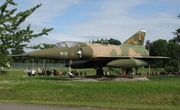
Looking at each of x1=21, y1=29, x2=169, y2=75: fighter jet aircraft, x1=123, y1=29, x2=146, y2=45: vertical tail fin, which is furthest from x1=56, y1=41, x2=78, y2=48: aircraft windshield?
x1=123, y1=29, x2=146, y2=45: vertical tail fin

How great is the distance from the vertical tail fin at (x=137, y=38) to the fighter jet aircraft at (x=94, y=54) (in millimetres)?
1067

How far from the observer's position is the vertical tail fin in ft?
80.3

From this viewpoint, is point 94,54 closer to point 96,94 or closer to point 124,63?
point 124,63

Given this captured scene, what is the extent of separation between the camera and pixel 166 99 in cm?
1209

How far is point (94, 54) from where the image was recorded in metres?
19.1

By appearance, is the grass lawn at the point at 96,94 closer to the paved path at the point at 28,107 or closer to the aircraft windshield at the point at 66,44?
the paved path at the point at 28,107

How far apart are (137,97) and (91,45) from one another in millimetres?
8088

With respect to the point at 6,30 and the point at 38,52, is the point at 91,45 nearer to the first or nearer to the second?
the point at 38,52

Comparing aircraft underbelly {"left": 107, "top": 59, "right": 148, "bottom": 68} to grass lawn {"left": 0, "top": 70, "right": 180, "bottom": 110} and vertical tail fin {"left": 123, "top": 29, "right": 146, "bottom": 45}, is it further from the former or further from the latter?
vertical tail fin {"left": 123, "top": 29, "right": 146, "bottom": 45}

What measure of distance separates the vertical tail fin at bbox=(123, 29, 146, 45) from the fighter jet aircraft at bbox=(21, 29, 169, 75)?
1.07m

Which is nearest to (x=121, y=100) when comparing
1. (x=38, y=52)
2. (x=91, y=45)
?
(x=38, y=52)

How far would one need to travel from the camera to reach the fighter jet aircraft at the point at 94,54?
57.3 feet

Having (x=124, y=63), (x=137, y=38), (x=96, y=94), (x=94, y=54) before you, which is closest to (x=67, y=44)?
(x=94, y=54)

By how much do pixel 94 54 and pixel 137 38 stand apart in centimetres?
721
